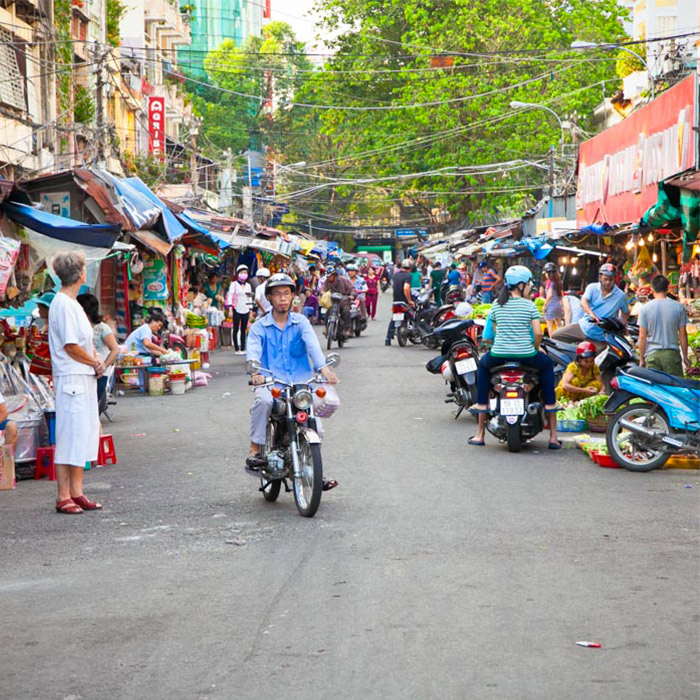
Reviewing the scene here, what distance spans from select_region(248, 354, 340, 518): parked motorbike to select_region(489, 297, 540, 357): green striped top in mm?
3263

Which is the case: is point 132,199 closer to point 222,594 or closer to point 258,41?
point 222,594

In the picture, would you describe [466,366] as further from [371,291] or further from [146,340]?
[371,291]

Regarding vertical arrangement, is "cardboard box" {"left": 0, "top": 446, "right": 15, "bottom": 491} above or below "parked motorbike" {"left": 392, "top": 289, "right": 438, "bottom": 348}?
below

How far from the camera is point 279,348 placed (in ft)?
30.2

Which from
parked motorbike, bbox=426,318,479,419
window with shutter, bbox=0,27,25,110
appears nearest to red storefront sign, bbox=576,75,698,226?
parked motorbike, bbox=426,318,479,419

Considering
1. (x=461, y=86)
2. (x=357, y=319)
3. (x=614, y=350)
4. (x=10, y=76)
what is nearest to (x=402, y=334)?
(x=357, y=319)

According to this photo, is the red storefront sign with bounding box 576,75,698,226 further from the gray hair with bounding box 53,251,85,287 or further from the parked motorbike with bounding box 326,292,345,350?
the gray hair with bounding box 53,251,85,287

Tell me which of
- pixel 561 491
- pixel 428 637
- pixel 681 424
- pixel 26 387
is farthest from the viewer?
pixel 26 387

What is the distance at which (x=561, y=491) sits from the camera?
9.59 m

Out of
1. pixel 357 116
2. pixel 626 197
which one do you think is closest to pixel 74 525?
pixel 626 197

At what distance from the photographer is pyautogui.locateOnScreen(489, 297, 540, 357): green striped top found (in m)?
11.9

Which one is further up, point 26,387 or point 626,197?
point 626,197

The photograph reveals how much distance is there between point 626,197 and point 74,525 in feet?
49.6

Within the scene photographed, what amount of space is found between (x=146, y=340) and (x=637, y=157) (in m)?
8.94
